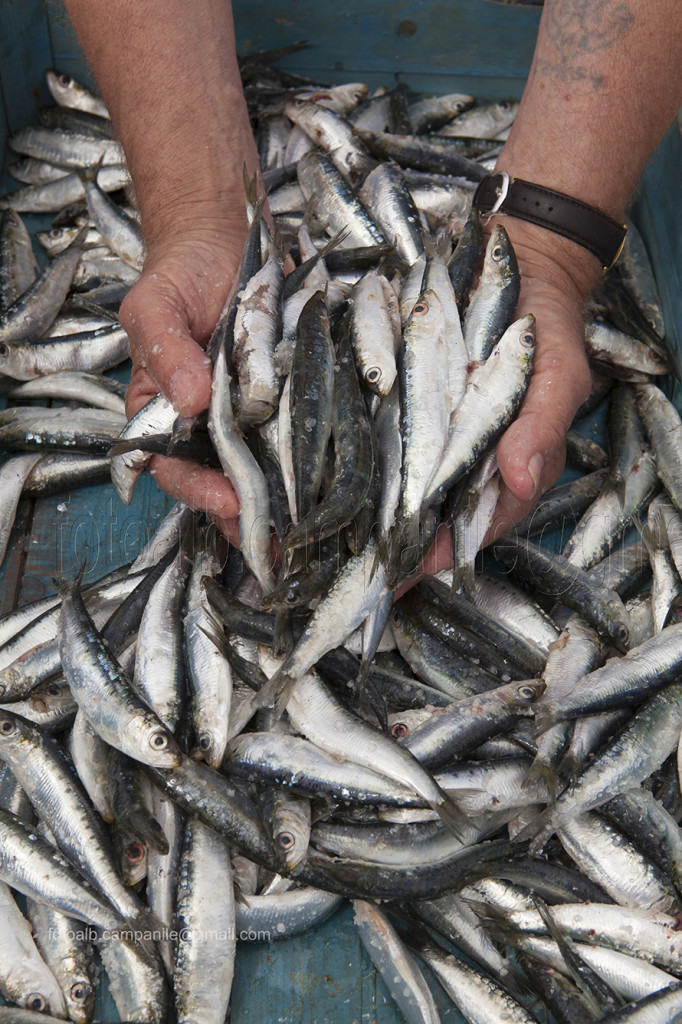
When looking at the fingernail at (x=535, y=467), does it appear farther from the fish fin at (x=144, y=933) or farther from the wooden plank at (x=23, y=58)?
the wooden plank at (x=23, y=58)

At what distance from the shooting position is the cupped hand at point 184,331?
8.13ft

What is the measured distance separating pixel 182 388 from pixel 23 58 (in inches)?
131

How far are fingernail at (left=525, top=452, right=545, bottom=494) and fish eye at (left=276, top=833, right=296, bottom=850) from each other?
1.19 meters

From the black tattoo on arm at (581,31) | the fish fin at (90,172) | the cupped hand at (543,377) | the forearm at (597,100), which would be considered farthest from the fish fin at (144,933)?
the fish fin at (90,172)

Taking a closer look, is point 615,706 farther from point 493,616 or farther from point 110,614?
point 110,614

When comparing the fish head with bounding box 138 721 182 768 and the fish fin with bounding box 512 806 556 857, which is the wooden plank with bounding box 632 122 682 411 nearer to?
the fish fin with bounding box 512 806 556 857

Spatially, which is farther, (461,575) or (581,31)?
(581,31)

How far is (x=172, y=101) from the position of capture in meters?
3.31

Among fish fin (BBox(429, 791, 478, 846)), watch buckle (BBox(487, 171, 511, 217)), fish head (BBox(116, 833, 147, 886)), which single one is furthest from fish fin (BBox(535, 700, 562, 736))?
watch buckle (BBox(487, 171, 511, 217))

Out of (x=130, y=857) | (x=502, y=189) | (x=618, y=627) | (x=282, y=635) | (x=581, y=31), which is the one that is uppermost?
(x=581, y=31)

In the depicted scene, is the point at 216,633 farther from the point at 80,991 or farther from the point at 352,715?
the point at 80,991

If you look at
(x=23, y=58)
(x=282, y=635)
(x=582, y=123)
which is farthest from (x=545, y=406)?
(x=23, y=58)

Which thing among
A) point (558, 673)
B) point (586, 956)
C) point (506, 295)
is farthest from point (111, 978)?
point (506, 295)

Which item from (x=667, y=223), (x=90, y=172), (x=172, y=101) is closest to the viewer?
(x=172, y=101)
